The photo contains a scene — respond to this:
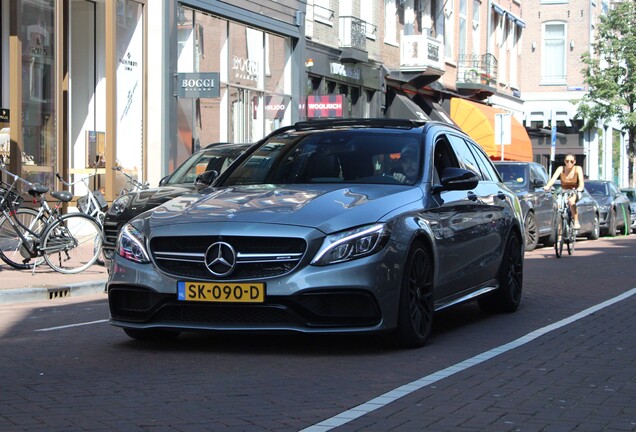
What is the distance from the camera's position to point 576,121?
63188 mm

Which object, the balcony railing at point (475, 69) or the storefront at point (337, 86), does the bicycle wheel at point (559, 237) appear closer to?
the storefront at point (337, 86)

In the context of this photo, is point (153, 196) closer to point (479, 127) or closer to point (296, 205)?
point (296, 205)

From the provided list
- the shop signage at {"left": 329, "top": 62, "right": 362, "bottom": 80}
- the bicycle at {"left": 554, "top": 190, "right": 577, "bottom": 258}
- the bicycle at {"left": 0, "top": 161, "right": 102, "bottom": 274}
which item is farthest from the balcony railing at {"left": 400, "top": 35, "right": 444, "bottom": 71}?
the bicycle at {"left": 0, "top": 161, "right": 102, "bottom": 274}

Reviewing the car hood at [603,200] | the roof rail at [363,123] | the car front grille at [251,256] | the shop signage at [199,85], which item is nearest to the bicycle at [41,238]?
the roof rail at [363,123]

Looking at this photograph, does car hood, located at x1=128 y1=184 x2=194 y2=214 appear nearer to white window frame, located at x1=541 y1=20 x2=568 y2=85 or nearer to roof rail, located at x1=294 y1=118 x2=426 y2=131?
roof rail, located at x1=294 y1=118 x2=426 y2=131

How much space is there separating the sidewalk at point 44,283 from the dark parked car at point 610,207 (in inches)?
734

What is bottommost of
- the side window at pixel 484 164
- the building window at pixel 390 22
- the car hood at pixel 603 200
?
the car hood at pixel 603 200

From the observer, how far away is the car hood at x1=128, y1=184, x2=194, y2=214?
13.4 m

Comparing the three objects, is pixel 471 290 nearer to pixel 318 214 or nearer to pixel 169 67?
pixel 318 214

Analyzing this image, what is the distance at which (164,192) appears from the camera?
1376 cm

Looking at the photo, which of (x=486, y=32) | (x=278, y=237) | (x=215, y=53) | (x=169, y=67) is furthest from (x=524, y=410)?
(x=486, y=32)

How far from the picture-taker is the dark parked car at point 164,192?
13656mm

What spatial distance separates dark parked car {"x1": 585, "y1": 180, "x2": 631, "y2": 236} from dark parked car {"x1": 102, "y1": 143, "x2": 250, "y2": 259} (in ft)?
56.7

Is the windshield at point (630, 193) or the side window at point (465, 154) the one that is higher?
the side window at point (465, 154)
